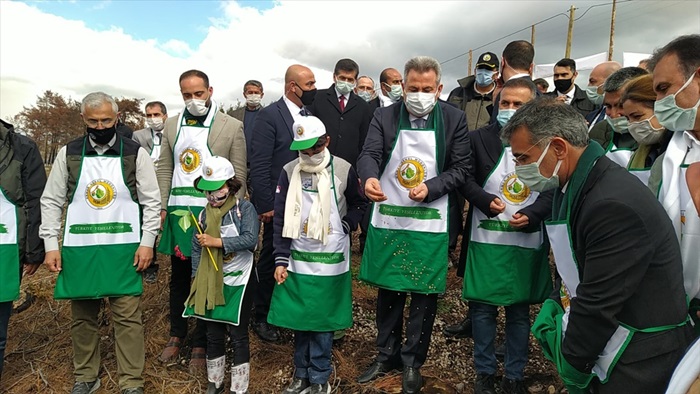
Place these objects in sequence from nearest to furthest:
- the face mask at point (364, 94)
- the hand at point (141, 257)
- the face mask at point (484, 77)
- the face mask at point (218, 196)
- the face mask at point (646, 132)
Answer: the face mask at point (646, 132) < the face mask at point (218, 196) < the hand at point (141, 257) < the face mask at point (484, 77) < the face mask at point (364, 94)

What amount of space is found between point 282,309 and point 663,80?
2668 mm

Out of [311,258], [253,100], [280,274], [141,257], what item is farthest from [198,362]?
[253,100]

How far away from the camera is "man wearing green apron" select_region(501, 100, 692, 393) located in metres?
1.69

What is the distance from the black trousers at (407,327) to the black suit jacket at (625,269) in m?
1.45

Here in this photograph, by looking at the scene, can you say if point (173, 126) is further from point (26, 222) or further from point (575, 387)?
point (575, 387)

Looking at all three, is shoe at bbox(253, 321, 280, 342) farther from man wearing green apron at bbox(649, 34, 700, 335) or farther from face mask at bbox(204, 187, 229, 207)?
man wearing green apron at bbox(649, 34, 700, 335)

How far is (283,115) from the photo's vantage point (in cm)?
403

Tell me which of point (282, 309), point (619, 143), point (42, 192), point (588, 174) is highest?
point (619, 143)

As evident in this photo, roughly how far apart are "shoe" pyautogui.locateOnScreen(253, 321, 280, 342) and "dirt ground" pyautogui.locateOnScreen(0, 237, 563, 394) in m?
0.06

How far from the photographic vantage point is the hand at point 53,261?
3.35 m

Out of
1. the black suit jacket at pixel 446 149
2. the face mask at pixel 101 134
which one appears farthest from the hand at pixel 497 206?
the face mask at pixel 101 134

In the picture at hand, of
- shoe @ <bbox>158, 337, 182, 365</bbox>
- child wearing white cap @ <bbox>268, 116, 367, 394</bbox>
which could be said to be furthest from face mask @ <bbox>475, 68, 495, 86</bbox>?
shoe @ <bbox>158, 337, 182, 365</bbox>

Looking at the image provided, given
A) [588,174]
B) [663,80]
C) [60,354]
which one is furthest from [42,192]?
[663,80]

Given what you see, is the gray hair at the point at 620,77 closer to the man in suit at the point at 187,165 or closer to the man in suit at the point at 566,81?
the man in suit at the point at 566,81
